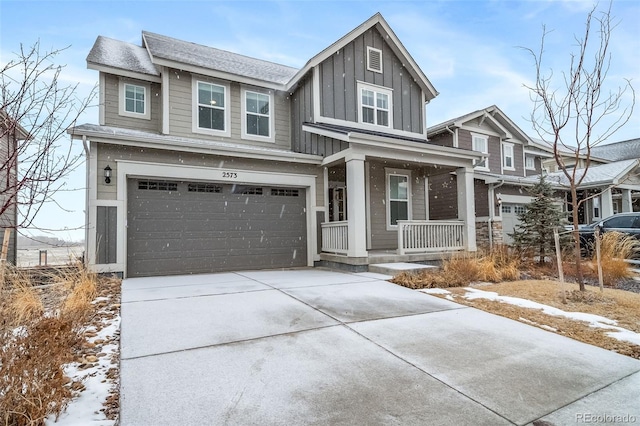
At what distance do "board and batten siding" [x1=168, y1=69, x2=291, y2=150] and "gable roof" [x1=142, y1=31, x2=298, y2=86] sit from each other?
1.17 ft

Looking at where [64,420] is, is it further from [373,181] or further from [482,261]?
[373,181]

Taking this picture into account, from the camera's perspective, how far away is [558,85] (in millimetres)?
5984

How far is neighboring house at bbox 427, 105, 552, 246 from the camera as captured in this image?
45.1 feet

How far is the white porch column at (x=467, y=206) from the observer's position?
9.78 m

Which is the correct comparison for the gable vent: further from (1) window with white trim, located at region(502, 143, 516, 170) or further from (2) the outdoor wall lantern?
(1) window with white trim, located at region(502, 143, 516, 170)

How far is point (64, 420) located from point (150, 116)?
9713 mm

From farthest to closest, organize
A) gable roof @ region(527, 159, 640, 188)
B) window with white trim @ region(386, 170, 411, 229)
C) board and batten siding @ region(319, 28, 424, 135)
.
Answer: gable roof @ region(527, 159, 640, 188), window with white trim @ region(386, 170, 411, 229), board and batten siding @ region(319, 28, 424, 135)

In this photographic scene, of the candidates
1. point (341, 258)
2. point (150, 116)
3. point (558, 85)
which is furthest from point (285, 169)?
point (558, 85)

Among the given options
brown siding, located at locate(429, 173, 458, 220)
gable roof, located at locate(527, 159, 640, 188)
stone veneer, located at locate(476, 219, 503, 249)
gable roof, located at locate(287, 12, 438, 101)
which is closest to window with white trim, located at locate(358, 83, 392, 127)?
gable roof, located at locate(287, 12, 438, 101)

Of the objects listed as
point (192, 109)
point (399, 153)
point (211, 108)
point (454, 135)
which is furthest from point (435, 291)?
point (454, 135)

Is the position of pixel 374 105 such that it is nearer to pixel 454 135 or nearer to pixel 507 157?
pixel 454 135

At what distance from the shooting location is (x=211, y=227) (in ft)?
28.2

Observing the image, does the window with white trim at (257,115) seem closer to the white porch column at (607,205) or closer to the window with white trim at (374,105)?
A: the window with white trim at (374,105)

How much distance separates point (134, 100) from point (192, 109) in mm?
1883
